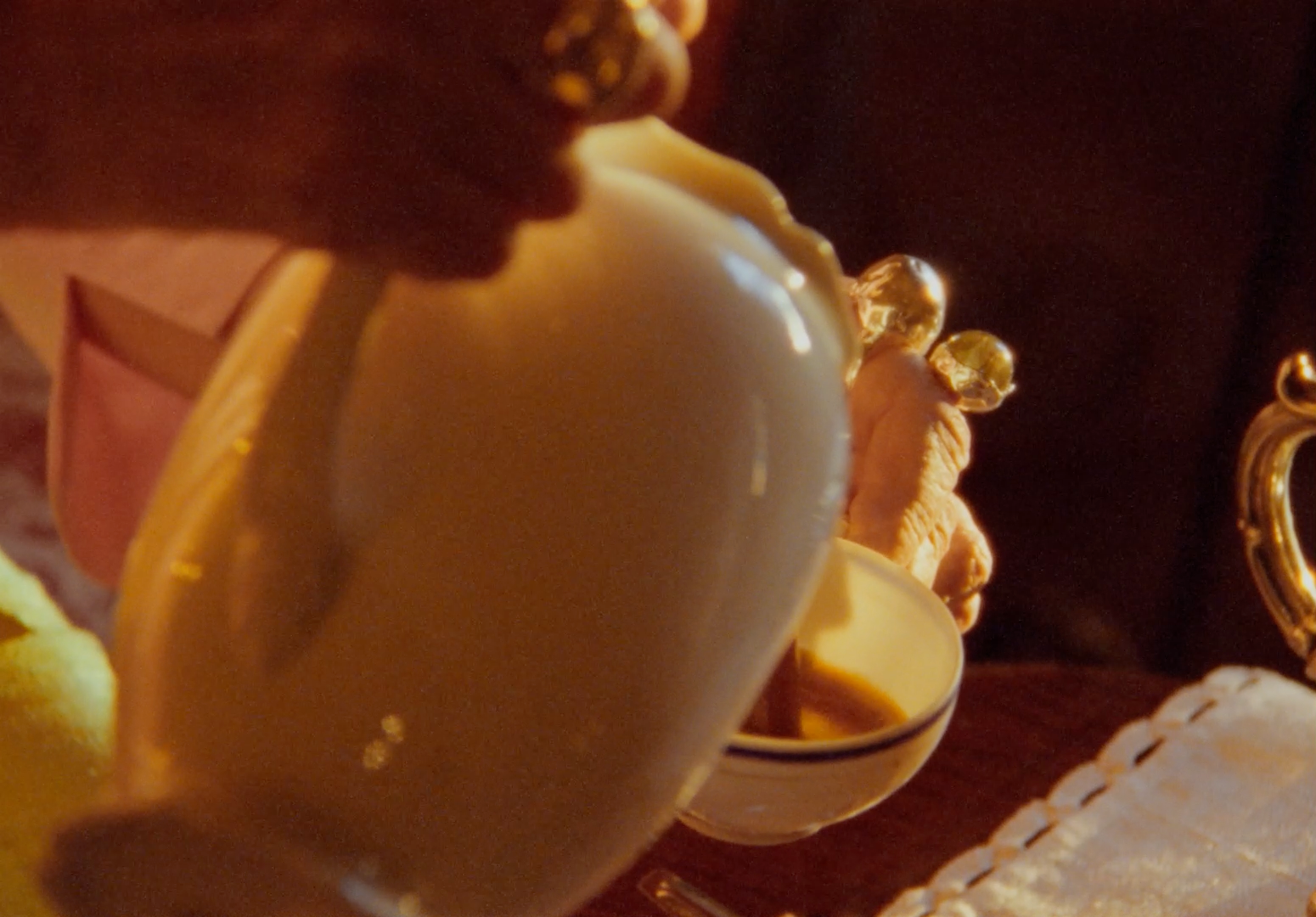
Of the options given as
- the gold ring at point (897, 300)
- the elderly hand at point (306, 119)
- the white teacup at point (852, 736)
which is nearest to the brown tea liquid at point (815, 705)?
the white teacup at point (852, 736)

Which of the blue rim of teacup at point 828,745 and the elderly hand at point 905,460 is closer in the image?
the blue rim of teacup at point 828,745

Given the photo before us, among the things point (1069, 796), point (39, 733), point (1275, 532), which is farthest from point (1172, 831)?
point (39, 733)

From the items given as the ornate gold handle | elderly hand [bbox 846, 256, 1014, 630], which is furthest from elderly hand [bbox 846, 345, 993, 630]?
the ornate gold handle

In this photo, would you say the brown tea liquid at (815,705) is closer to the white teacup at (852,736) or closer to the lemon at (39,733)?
the white teacup at (852,736)

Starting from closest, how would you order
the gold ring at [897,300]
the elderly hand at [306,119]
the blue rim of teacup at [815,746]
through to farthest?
the elderly hand at [306,119] < the blue rim of teacup at [815,746] < the gold ring at [897,300]

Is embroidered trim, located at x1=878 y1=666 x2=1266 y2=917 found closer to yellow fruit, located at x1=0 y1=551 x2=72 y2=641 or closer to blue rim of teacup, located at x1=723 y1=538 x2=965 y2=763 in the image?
blue rim of teacup, located at x1=723 y1=538 x2=965 y2=763

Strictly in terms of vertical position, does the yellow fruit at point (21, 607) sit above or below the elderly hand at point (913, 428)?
below

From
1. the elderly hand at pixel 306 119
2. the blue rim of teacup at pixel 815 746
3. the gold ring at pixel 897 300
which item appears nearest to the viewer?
the elderly hand at pixel 306 119
